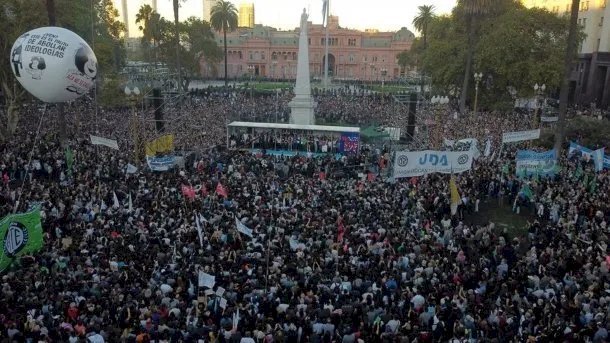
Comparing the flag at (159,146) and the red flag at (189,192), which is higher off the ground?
the flag at (159,146)

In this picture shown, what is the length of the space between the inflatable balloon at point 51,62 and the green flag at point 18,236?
6580 mm

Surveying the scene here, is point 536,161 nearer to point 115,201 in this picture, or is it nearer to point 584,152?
point 584,152

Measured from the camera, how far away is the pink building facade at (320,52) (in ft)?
330

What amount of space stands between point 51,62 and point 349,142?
1616cm

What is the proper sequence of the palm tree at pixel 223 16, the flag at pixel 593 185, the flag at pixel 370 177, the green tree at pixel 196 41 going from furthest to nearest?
1. the palm tree at pixel 223 16
2. the green tree at pixel 196 41
3. the flag at pixel 370 177
4. the flag at pixel 593 185

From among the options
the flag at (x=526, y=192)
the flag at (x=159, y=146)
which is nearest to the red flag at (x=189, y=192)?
the flag at (x=159, y=146)

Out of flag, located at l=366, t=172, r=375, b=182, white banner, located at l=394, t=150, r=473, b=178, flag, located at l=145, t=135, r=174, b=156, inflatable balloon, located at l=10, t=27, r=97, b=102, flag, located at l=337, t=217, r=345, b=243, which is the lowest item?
flag, located at l=366, t=172, r=375, b=182

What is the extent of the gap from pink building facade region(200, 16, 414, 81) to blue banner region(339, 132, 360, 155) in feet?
239

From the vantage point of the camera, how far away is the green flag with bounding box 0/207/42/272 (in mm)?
12125

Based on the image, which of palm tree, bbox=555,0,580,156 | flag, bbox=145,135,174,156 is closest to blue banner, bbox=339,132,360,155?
flag, bbox=145,135,174,156

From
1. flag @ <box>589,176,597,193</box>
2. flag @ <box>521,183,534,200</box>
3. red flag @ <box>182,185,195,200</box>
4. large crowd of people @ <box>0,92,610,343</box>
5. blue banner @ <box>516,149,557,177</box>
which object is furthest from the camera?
blue banner @ <box>516,149,557,177</box>

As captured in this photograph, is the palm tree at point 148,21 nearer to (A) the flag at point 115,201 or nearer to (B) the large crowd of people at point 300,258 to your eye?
(B) the large crowd of people at point 300,258

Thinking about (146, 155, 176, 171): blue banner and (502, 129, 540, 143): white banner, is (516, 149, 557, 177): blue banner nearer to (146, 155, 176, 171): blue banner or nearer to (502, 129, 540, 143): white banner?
(502, 129, 540, 143): white banner

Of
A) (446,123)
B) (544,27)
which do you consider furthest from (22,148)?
(544,27)
